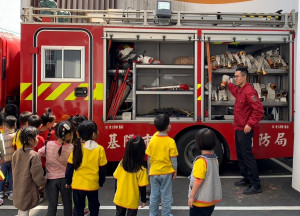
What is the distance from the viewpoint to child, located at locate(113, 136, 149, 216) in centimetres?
353

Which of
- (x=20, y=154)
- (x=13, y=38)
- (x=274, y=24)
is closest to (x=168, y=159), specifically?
(x=20, y=154)

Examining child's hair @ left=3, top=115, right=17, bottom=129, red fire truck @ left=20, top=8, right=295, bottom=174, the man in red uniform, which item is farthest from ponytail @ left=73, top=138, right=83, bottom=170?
the man in red uniform

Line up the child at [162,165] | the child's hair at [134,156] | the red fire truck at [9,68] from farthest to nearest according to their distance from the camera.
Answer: the red fire truck at [9,68] → the child at [162,165] → the child's hair at [134,156]

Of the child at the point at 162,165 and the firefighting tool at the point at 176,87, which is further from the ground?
the firefighting tool at the point at 176,87

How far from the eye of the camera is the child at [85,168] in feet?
12.1

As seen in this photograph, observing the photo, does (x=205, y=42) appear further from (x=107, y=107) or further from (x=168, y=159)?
(x=168, y=159)

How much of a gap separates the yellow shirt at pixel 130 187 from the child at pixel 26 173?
882 millimetres

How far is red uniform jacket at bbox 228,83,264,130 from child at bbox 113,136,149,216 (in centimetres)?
235

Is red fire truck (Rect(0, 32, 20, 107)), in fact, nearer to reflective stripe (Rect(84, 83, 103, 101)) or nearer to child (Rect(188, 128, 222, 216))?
→ reflective stripe (Rect(84, 83, 103, 101))

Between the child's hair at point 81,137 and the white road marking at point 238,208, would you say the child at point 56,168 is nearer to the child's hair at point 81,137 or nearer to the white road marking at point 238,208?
the child's hair at point 81,137

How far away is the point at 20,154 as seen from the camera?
379cm

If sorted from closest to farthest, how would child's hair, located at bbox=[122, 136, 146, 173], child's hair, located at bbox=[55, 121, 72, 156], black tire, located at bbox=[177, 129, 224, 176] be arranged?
child's hair, located at bbox=[122, 136, 146, 173] < child's hair, located at bbox=[55, 121, 72, 156] < black tire, located at bbox=[177, 129, 224, 176]

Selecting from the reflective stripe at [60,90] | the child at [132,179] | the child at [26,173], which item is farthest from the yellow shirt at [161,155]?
the reflective stripe at [60,90]

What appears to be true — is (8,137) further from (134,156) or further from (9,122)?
(134,156)
